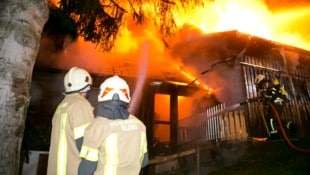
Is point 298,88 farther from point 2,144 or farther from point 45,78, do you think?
point 2,144

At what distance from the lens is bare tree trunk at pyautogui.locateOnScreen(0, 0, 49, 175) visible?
3098mm

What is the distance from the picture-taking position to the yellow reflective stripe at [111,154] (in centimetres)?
294

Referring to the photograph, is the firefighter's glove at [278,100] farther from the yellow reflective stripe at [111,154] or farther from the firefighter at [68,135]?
the yellow reflective stripe at [111,154]

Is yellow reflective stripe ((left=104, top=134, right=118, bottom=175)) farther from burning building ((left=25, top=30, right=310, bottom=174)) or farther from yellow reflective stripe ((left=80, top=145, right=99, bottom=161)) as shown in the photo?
burning building ((left=25, top=30, right=310, bottom=174))

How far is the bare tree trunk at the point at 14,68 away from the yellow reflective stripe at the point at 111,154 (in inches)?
43.4

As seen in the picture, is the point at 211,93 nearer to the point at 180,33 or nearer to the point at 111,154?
the point at 180,33

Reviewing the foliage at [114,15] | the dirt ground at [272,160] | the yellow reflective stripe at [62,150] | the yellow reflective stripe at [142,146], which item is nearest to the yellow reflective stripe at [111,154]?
the yellow reflective stripe at [142,146]

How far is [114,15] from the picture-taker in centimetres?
618

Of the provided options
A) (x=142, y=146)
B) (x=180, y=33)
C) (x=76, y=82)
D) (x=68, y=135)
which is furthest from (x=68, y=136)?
(x=180, y=33)

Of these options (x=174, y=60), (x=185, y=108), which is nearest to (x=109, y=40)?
(x=185, y=108)

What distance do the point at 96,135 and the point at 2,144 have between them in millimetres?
1056

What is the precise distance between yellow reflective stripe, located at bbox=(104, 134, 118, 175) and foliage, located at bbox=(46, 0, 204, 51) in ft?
11.6

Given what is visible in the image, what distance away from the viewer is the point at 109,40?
20.9ft

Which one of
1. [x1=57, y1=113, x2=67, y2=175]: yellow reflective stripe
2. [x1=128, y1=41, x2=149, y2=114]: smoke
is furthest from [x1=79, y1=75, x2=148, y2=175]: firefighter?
[x1=128, y1=41, x2=149, y2=114]: smoke
